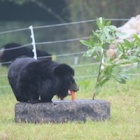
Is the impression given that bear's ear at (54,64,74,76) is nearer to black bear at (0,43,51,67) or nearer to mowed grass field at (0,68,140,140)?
mowed grass field at (0,68,140,140)

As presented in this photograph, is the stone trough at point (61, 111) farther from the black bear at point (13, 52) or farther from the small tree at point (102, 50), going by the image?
the black bear at point (13, 52)

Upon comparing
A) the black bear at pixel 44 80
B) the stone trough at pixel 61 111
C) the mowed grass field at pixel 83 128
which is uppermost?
the black bear at pixel 44 80

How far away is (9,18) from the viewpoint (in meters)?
23.0

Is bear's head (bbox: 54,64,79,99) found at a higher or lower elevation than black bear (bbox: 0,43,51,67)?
higher

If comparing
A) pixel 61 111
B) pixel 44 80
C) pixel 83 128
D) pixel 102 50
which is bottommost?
pixel 83 128

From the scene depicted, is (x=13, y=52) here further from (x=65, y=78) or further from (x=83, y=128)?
(x=83, y=128)

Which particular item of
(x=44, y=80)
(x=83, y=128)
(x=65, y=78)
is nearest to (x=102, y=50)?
(x=65, y=78)

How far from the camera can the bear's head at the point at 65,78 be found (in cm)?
921

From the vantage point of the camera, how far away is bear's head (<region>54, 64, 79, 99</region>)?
921 centimetres

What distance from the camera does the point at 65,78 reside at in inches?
364

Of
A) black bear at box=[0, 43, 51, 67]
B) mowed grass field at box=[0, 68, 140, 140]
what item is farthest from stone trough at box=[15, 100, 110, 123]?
black bear at box=[0, 43, 51, 67]

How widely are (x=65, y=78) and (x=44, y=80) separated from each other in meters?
0.27

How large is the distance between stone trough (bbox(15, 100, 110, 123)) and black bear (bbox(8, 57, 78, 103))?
0.13 m

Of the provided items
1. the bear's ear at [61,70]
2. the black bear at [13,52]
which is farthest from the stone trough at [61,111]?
the black bear at [13,52]
